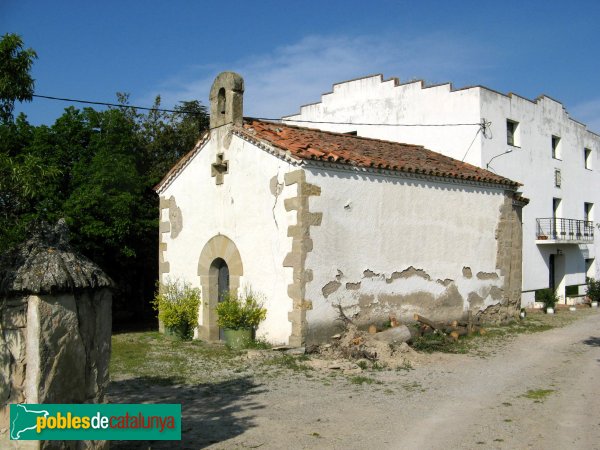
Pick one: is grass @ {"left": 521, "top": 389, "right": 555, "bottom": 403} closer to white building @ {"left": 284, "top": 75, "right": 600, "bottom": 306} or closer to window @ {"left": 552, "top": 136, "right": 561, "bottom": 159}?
white building @ {"left": 284, "top": 75, "right": 600, "bottom": 306}

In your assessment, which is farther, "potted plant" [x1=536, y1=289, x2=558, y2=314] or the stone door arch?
"potted plant" [x1=536, y1=289, x2=558, y2=314]

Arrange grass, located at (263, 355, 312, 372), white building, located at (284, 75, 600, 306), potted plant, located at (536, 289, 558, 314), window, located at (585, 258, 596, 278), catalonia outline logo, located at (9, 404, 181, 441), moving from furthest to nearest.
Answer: window, located at (585, 258, 596, 278) < potted plant, located at (536, 289, 558, 314) < white building, located at (284, 75, 600, 306) < grass, located at (263, 355, 312, 372) < catalonia outline logo, located at (9, 404, 181, 441)

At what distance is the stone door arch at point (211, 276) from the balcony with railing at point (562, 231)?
12372mm

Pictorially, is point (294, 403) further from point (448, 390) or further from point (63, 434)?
point (63, 434)

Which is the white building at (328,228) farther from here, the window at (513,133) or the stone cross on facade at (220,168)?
the window at (513,133)

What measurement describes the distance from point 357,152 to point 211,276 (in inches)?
171

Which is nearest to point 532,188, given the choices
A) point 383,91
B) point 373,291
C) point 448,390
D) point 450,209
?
point 383,91

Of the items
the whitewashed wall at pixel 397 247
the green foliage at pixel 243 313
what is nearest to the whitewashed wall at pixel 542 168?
the whitewashed wall at pixel 397 247

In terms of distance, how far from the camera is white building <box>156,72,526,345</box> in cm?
1076

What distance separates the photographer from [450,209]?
44.1 ft

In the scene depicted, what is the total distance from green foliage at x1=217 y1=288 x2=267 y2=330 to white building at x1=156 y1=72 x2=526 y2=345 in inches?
7.9

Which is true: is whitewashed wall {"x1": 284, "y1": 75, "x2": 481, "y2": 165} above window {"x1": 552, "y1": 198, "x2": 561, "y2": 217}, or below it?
above

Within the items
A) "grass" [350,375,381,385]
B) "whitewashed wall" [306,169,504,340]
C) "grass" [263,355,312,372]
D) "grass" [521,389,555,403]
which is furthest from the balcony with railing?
"grass" [350,375,381,385]

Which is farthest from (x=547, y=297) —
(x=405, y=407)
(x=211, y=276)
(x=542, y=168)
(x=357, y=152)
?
(x=405, y=407)
